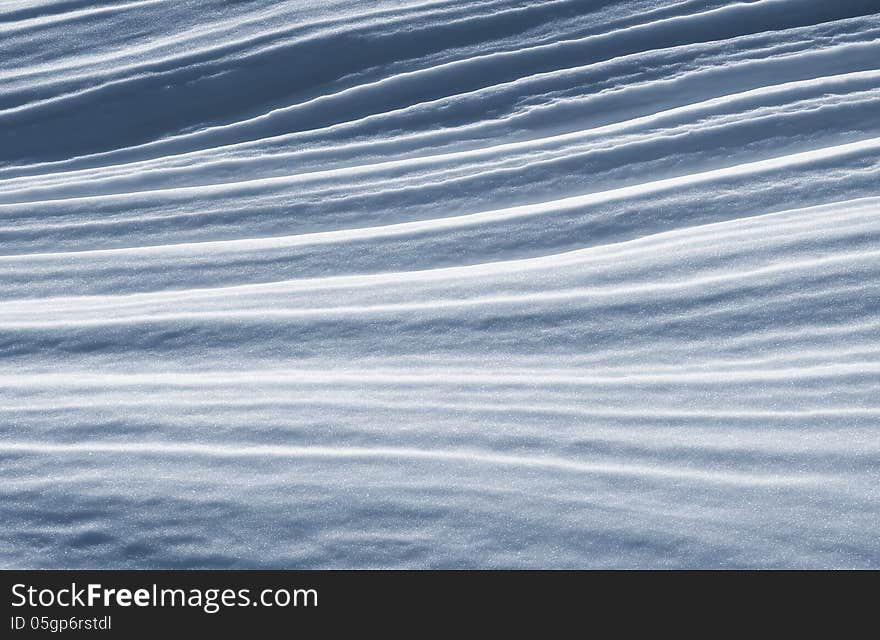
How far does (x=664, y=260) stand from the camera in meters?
1.10

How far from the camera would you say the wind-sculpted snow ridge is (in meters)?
0.91

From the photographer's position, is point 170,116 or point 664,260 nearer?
point 664,260

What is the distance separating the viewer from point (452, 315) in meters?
1.09

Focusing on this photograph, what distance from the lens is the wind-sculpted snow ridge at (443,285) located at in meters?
0.91

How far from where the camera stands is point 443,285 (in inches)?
44.5

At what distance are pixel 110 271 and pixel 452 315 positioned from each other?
465mm

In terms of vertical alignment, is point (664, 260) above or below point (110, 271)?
below

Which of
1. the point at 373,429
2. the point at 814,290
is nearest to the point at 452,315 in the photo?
the point at 373,429

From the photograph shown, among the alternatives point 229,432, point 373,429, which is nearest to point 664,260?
point 373,429
